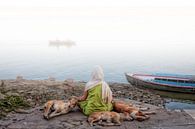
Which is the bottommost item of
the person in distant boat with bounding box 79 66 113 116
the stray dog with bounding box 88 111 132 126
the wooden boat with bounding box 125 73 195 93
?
the wooden boat with bounding box 125 73 195 93

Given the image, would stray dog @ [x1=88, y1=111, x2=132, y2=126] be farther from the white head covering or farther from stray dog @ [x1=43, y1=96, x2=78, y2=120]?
stray dog @ [x1=43, y1=96, x2=78, y2=120]

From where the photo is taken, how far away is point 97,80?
23.6ft

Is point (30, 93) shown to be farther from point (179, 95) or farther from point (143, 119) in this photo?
point (179, 95)

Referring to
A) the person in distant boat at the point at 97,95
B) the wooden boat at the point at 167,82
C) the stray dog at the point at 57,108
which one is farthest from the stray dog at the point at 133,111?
the wooden boat at the point at 167,82

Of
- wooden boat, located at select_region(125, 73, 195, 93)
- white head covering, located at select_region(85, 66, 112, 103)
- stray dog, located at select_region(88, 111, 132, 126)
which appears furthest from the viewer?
wooden boat, located at select_region(125, 73, 195, 93)

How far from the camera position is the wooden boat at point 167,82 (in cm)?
2155

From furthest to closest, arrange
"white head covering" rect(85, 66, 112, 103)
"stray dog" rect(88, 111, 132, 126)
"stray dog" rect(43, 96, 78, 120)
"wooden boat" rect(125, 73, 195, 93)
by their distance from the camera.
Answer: "wooden boat" rect(125, 73, 195, 93) < "stray dog" rect(43, 96, 78, 120) < "white head covering" rect(85, 66, 112, 103) < "stray dog" rect(88, 111, 132, 126)

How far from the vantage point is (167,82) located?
22359 mm

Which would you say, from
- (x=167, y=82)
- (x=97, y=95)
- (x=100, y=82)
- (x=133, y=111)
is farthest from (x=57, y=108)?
(x=167, y=82)

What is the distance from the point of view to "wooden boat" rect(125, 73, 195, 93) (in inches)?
848

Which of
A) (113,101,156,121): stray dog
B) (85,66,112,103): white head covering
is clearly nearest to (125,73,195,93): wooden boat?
(113,101,156,121): stray dog

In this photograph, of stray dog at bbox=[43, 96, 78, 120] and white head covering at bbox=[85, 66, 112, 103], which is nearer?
white head covering at bbox=[85, 66, 112, 103]

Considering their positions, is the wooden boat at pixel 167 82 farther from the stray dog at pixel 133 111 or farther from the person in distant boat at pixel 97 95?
the person in distant boat at pixel 97 95

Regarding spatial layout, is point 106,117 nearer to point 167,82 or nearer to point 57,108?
point 57,108
